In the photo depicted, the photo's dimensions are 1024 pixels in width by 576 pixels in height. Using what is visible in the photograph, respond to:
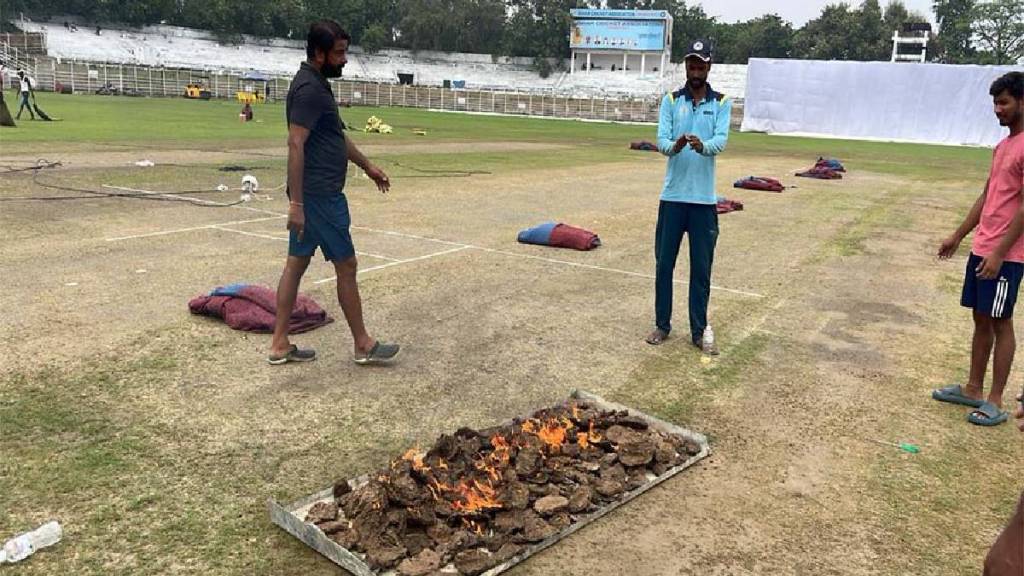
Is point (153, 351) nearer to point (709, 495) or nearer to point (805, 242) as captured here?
point (709, 495)

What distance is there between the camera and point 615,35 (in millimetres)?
106000

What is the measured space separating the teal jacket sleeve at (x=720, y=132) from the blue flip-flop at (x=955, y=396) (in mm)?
2215

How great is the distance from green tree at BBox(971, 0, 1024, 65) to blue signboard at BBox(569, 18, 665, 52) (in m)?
40.6

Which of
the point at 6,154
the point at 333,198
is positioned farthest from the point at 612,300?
the point at 6,154

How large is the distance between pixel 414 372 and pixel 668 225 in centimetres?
223

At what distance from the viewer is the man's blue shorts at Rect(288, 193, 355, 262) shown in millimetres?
4941

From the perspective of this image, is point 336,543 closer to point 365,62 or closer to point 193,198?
point 193,198

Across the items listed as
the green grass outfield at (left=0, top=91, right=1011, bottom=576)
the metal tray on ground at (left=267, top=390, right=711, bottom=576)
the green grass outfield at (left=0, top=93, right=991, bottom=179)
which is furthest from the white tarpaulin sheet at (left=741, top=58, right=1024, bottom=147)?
the metal tray on ground at (left=267, top=390, right=711, bottom=576)

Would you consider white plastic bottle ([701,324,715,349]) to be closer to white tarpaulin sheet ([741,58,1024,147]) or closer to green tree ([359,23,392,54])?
white tarpaulin sheet ([741,58,1024,147])

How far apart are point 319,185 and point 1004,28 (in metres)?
116

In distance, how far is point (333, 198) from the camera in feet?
16.4

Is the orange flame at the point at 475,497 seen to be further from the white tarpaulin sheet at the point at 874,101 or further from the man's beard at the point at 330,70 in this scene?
the white tarpaulin sheet at the point at 874,101

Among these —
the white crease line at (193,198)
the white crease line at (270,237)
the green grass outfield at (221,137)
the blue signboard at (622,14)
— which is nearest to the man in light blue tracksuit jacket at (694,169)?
the white crease line at (270,237)

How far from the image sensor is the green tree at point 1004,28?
95.6 meters
